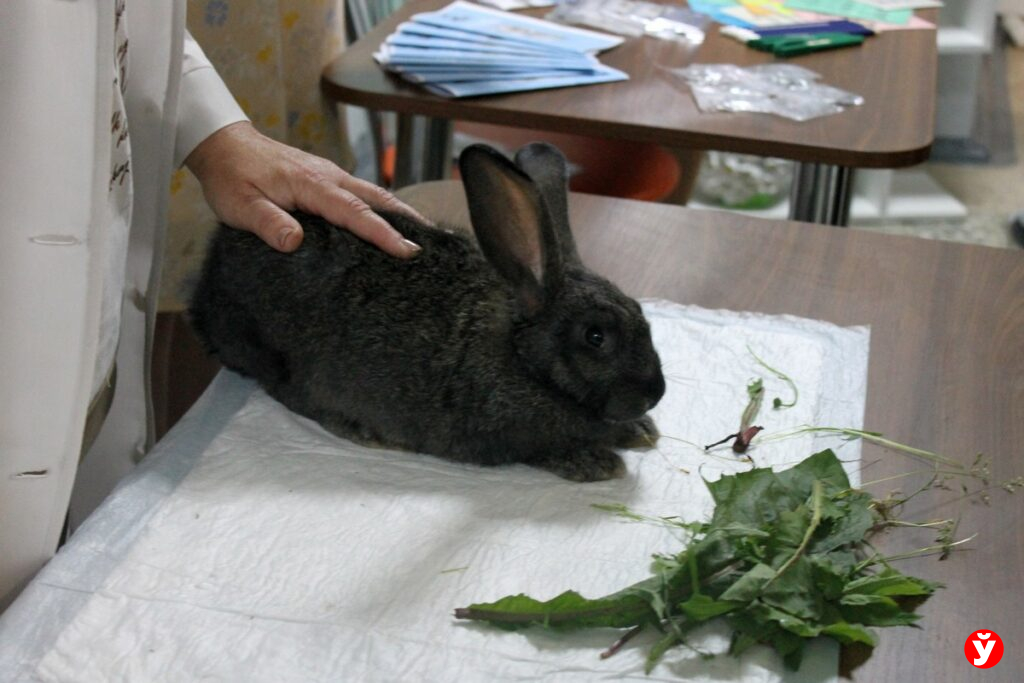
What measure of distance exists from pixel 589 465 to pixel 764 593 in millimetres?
315

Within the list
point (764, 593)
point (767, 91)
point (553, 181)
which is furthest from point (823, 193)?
point (764, 593)

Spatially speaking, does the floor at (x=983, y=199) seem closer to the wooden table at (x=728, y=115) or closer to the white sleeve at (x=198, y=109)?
the wooden table at (x=728, y=115)

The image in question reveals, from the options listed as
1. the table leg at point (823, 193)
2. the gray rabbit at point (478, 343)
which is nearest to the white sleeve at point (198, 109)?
the gray rabbit at point (478, 343)

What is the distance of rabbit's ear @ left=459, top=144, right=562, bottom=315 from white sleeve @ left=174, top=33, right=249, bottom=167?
1.33ft

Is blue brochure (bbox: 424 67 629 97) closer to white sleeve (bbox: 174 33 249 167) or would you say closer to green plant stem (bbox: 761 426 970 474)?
white sleeve (bbox: 174 33 249 167)

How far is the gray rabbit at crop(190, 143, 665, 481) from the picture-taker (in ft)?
4.18

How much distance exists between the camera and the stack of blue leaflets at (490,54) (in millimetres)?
2221

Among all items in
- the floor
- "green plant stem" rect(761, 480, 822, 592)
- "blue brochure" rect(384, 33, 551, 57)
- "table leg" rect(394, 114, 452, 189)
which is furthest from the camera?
the floor

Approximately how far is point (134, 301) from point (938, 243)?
3.75 ft

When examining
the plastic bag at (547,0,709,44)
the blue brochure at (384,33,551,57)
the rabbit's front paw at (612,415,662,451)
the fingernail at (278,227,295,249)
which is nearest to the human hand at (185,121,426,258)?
the fingernail at (278,227,295,249)

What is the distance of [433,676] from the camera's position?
957 millimetres

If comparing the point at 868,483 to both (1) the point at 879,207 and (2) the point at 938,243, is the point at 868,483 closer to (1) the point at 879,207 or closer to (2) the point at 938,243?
(2) the point at 938,243

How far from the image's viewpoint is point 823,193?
7.20 feet

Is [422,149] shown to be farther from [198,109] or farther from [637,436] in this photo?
[637,436]
